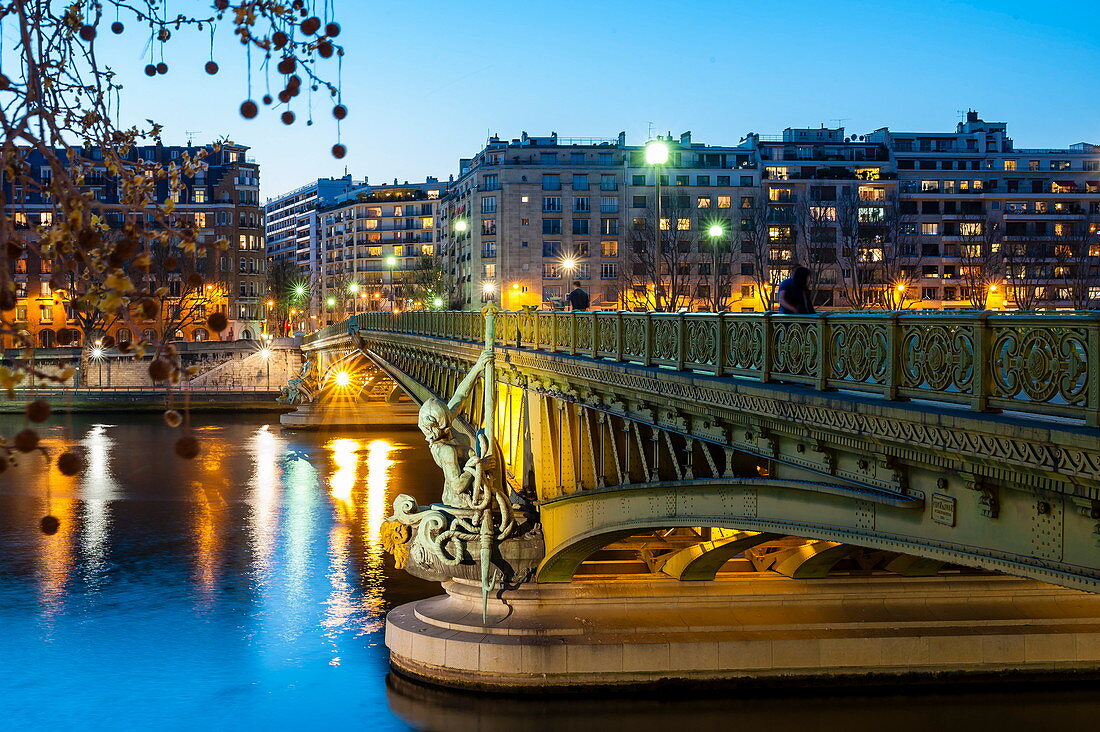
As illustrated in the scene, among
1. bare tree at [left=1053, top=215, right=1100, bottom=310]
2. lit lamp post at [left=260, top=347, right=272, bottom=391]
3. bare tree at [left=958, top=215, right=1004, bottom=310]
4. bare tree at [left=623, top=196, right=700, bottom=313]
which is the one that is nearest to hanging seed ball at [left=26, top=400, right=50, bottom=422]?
bare tree at [left=1053, top=215, right=1100, bottom=310]

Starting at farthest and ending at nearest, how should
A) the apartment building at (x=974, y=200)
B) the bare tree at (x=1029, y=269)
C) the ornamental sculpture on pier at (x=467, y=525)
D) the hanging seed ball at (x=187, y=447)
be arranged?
the apartment building at (x=974, y=200), the bare tree at (x=1029, y=269), the ornamental sculpture on pier at (x=467, y=525), the hanging seed ball at (x=187, y=447)

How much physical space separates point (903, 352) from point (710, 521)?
6.26 metres

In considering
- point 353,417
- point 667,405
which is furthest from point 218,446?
point 667,405

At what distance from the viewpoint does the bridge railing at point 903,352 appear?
30.1 feet

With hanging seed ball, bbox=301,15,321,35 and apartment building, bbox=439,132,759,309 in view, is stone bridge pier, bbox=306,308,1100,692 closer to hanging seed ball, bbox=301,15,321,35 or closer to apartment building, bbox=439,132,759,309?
hanging seed ball, bbox=301,15,321,35

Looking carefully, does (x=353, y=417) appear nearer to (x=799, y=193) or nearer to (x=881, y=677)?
(x=799, y=193)

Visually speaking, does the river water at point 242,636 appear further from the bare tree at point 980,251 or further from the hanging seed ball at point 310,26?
the bare tree at point 980,251

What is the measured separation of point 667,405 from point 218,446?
5760cm

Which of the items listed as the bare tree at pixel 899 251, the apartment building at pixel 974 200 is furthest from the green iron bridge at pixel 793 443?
the apartment building at pixel 974 200

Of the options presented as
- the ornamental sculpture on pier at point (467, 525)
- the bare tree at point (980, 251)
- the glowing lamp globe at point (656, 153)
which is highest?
the bare tree at point (980, 251)

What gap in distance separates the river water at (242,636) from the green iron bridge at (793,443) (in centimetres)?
287

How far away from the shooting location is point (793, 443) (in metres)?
14.7

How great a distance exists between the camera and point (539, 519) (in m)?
26.7

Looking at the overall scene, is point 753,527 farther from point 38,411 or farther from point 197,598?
point 197,598
